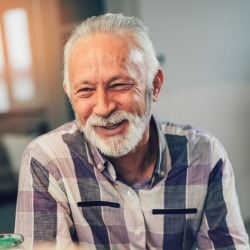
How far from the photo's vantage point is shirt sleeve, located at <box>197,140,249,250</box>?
1.22 meters

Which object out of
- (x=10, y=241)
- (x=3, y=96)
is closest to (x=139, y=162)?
(x=10, y=241)

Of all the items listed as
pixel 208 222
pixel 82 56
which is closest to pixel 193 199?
pixel 208 222

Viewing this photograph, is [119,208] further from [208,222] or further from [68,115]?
[68,115]

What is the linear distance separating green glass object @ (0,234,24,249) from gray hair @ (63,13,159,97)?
2.03ft

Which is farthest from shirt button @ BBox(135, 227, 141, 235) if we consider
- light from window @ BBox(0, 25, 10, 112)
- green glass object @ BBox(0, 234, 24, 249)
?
light from window @ BBox(0, 25, 10, 112)

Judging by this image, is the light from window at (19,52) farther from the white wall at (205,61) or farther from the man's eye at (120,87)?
the man's eye at (120,87)

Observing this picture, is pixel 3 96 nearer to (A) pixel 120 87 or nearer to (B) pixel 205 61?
(B) pixel 205 61

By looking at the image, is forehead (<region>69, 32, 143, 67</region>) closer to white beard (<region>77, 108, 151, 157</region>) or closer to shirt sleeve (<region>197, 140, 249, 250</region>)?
white beard (<region>77, 108, 151, 157</region>)

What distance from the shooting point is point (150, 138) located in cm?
132

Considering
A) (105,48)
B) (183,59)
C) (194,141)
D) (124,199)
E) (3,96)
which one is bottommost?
(3,96)

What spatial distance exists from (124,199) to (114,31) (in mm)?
438

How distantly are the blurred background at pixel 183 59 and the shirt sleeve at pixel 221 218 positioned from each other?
1.42 m

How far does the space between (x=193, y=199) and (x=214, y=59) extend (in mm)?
1665

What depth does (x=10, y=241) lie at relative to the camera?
23.8 inches
